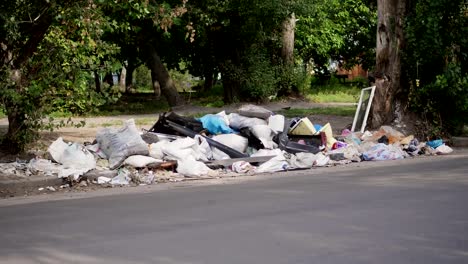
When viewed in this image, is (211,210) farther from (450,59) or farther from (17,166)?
(450,59)

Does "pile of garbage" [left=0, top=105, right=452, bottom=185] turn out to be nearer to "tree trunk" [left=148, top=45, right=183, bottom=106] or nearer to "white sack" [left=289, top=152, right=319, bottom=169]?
A: "white sack" [left=289, top=152, right=319, bottom=169]

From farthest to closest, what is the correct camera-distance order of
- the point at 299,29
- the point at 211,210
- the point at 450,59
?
the point at 299,29, the point at 450,59, the point at 211,210

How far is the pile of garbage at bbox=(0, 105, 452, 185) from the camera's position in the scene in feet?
38.7

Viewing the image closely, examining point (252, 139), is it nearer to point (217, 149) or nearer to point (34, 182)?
point (217, 149)

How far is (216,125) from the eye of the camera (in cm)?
1414

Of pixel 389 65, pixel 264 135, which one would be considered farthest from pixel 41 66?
pixel 389 65

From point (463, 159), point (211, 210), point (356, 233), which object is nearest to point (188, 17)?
point (463, 159)

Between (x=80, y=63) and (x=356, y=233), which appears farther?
(x=80, y=63)

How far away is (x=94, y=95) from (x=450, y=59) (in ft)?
26.8

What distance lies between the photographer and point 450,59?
51.2 ft

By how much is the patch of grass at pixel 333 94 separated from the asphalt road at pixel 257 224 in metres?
17.9

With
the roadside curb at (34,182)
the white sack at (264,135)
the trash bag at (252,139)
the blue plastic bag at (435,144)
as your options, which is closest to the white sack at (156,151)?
the roadside curb at (34,182)

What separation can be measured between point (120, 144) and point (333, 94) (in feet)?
73.9

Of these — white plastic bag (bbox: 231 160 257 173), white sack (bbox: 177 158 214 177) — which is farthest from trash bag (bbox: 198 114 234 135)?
white sack (bbox: 177 158 214 177)
